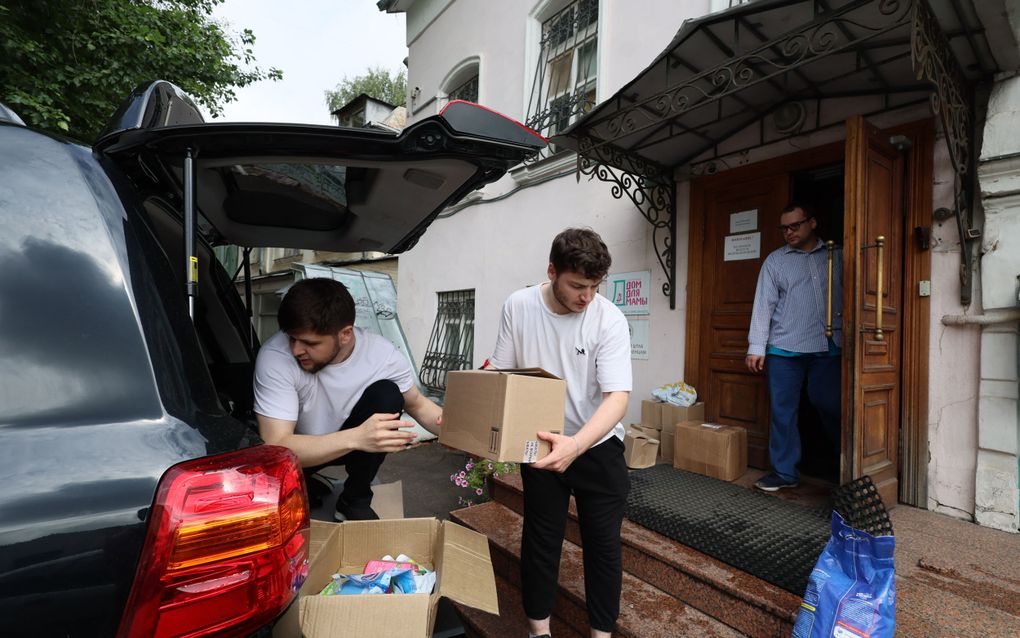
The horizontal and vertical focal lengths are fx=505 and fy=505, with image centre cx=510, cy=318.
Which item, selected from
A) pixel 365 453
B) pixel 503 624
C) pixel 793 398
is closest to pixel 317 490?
pixel 365 453

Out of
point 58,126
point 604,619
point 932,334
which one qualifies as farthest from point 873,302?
point 58,126

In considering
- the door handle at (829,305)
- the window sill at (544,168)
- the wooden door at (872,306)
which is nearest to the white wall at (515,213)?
the window sill at (544,168)

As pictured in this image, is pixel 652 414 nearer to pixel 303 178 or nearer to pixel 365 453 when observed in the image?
pixel 365 453

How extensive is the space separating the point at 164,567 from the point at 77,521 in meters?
0.15

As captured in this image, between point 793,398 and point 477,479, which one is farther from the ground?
point 793,398

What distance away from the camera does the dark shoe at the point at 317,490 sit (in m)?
2.62

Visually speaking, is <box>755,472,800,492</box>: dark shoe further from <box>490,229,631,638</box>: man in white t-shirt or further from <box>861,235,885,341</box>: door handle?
<box>490,229,631,638</box>: man in white t-shirt

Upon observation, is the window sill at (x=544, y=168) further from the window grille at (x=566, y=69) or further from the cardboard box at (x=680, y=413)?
the cardboard box at (x=680, y=413)

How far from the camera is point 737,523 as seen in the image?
2.87m

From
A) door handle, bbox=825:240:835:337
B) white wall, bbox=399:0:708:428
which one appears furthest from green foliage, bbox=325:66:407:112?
door handle, bbox=825:240:835:337

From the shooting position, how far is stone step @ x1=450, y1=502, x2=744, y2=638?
88.7 inches

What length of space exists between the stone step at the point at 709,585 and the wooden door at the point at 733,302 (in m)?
1.61

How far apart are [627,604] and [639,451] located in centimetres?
165

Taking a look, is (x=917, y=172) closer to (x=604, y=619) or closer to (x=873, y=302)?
(x=873, y=302)
